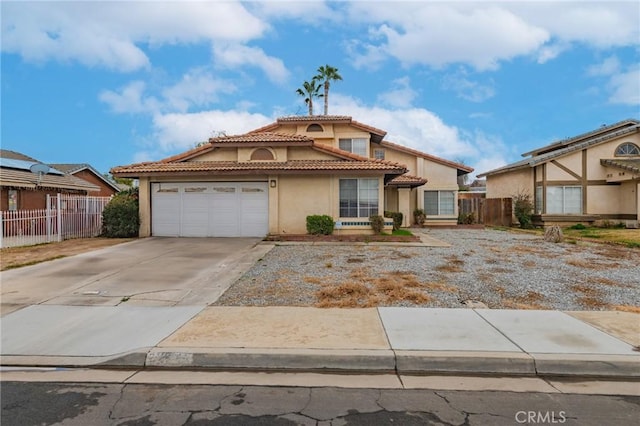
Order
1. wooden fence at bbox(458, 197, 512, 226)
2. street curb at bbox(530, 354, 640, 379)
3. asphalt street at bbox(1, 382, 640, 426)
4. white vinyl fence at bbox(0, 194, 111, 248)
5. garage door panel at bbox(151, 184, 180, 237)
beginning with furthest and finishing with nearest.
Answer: wooden fence at bbox(458, 197, 512, 226), garage door panel at bbox(151, 184, 180, 237), white vinyl fence at bbox(0, 194, 111, 248), street curb at bbox(530, 354, 640, 379), asphalt street at bbox(1, 382, 640, 426)

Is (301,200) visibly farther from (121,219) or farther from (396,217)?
(121,219)

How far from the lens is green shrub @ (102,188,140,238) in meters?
16.7

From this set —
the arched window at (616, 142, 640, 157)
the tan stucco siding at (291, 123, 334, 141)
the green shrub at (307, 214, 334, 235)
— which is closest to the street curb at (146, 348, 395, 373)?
the green shrub at (307, 214, 334, 235)

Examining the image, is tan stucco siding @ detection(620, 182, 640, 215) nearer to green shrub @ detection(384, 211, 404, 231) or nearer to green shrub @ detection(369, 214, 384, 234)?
green shrub @ detection(384, 211, 404, 231)

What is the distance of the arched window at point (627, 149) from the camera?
24.3 meters

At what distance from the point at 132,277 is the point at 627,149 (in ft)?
94.2

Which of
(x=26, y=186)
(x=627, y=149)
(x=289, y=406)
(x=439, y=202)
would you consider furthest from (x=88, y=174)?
(x=627, y=149)

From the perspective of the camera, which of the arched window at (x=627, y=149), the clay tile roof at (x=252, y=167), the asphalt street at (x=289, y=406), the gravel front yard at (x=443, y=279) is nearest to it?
the asphalt street at (x=289, y=406)

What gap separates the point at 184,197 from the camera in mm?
17000

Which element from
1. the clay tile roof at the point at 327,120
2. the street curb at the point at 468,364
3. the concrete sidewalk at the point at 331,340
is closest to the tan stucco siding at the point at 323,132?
the clay tile roof at the point at 327,120

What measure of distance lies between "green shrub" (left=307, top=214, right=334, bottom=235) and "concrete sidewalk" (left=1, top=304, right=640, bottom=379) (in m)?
9.56

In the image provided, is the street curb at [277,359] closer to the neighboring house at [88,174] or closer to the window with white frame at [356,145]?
the window with white frame at [356,145]

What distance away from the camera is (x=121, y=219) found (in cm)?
1669

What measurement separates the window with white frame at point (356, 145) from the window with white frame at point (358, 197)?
7.60 meters
